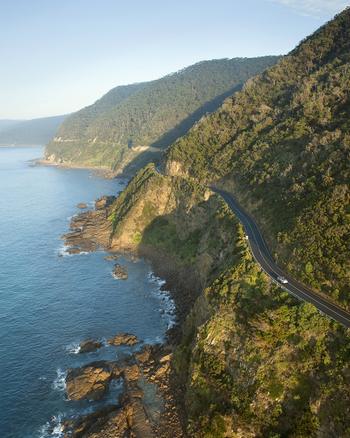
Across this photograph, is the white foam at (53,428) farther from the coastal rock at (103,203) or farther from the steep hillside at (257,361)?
the coastal rock at (103,203)

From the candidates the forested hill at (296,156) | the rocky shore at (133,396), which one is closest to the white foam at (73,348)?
the rocky shore at (133,396)

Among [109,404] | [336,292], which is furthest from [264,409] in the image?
[109,404]

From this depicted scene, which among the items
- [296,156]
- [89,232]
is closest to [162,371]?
[296,156]

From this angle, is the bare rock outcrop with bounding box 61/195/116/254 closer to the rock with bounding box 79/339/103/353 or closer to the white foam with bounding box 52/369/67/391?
the rock with bounding box 79/339/103/353

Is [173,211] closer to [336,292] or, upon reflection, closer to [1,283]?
[1,283]

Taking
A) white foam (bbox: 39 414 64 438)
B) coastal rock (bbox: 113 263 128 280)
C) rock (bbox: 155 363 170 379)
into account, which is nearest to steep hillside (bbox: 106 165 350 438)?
rock (bbox: 155 363 170 379)

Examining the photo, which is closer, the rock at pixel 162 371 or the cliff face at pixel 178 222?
the rock at pixel 162 371
